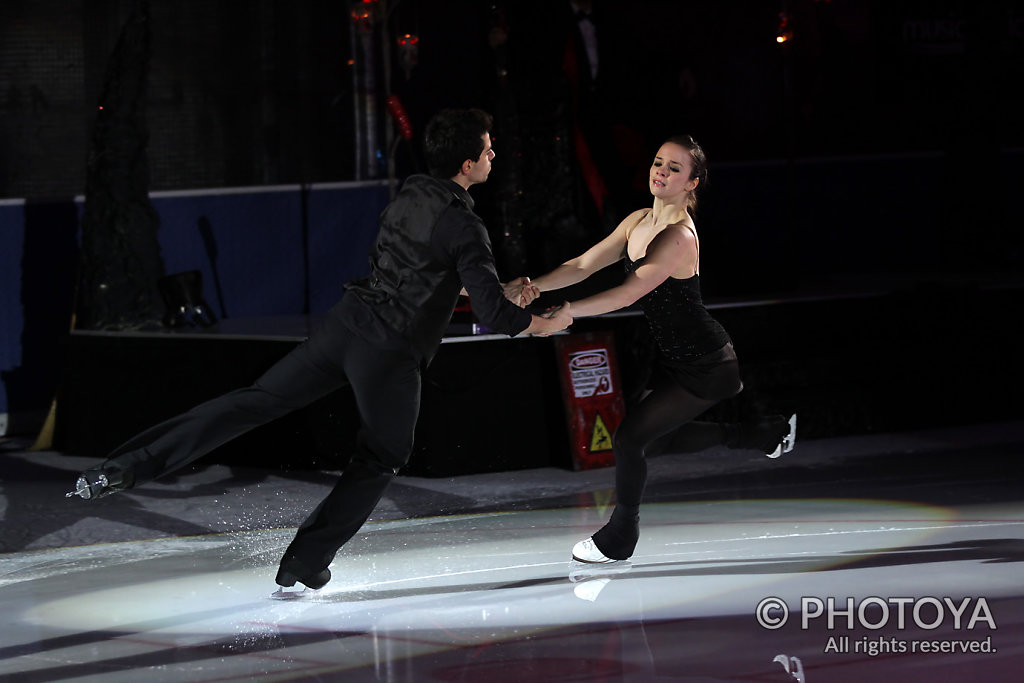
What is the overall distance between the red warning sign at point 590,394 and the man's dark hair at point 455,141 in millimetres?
3182

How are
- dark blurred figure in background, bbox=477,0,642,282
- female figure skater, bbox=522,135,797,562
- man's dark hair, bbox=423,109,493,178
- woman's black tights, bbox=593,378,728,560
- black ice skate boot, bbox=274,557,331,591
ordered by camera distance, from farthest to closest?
dark blurred figure in background, bbox=477,0,642,282 → woman's black tights, bbox=593,378,728,560 → female figure skater, bbox=522,135,797,562 → black ice skate boot, bbox=274,557,331,591 → man's dark hair, bbox=423,109,493,178

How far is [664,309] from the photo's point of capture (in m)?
6.23

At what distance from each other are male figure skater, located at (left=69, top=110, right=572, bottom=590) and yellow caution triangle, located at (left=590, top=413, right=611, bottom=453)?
3.13 metres

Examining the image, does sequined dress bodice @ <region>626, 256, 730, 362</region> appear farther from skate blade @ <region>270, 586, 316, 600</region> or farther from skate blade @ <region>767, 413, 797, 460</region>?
skate blade @ <region>270, 586, 316, 600</region>

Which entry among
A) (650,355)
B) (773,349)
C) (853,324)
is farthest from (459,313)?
(853,324)

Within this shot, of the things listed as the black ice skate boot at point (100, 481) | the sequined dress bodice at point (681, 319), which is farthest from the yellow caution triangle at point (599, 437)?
the black ice skate boot at point (100, 481)

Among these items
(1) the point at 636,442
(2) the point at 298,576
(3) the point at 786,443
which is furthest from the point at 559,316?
(3) the point at 786,443

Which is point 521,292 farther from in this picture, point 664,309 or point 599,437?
point 599,437

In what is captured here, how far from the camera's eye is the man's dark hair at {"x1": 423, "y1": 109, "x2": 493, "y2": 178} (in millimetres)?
5707

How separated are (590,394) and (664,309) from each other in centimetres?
268

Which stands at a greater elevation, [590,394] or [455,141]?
[455,141]

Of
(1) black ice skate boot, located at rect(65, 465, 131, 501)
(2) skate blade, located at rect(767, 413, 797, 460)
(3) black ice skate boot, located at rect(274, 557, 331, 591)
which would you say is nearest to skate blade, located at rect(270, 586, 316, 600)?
(3) black ice skate boot, located at rect(274, 557, 331, 591)

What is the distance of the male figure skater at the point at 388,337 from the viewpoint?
18.3 ft

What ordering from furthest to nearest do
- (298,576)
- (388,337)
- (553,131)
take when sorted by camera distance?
(553,131)
(298,576)
(388,337)
